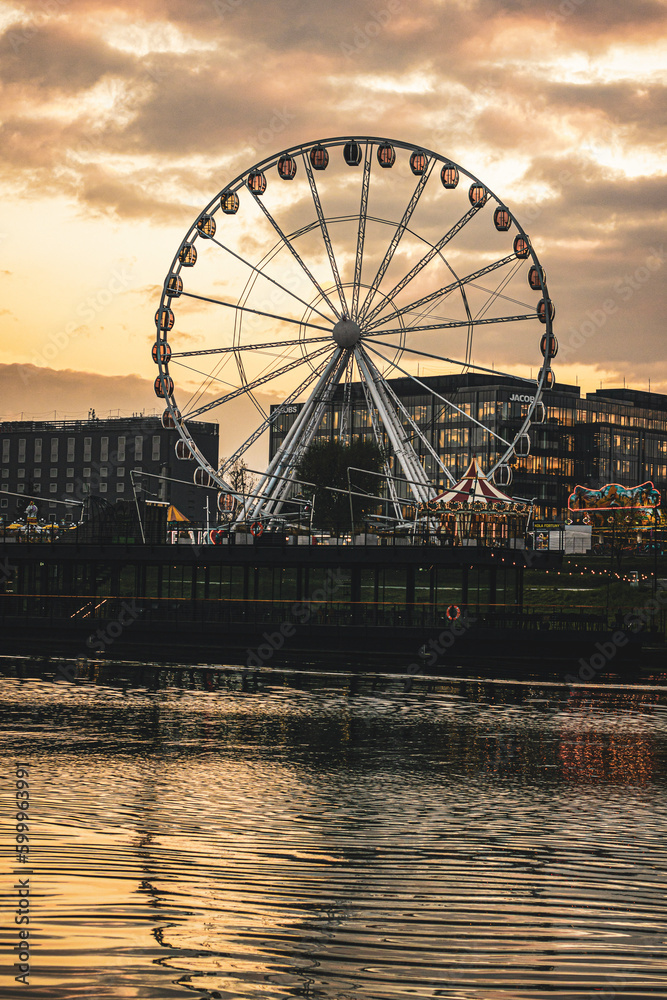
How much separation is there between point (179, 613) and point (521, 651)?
1844 cm

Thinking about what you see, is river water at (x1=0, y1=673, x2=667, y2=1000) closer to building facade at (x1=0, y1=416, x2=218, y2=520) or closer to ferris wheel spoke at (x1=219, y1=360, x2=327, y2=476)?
ferris wheel spoke at (x1=219, y1=360, x2=327, y2=476)

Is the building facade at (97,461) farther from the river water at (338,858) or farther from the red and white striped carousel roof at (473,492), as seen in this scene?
the river water at (338,858)

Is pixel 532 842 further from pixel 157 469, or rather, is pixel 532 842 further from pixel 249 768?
pixel 157 469

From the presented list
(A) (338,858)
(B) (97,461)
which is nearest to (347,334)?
(A) (338,858)

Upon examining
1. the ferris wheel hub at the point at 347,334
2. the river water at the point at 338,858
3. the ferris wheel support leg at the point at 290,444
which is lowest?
the river water at the point at 338,858

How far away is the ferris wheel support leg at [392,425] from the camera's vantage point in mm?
67062

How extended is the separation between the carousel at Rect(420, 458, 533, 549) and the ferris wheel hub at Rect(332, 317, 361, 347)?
10.9m

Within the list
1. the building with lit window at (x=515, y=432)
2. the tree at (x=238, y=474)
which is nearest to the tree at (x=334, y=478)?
the tree at (x=238, y=474)

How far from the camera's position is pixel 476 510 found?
209 ft

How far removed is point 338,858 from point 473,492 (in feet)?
161

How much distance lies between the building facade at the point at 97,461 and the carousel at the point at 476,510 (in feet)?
386

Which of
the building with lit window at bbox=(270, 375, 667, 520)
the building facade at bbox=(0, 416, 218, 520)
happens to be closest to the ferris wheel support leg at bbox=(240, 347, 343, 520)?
the building with lit window at bbox=(270, 375, 667, 520)

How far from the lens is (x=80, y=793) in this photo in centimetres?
2092

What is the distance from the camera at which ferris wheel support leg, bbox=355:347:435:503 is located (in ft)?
220
